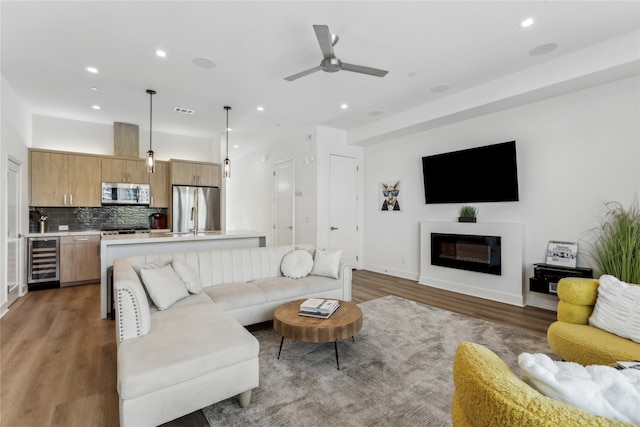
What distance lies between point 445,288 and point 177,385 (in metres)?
4.37

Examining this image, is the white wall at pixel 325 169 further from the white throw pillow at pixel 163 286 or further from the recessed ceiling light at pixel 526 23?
the recessed ceiling light at pixel 526 23

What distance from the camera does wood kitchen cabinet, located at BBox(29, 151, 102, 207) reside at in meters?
5.14

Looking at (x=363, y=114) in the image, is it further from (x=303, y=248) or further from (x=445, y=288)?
(x=445, y=288)

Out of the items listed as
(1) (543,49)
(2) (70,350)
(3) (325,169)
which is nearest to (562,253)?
(1) (543,49)

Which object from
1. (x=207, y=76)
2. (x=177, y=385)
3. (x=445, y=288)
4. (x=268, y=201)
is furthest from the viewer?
(x=268, y=201)

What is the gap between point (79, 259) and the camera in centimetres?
510

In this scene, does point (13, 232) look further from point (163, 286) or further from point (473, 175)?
point (473, 175)

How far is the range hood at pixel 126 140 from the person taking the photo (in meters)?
5.93

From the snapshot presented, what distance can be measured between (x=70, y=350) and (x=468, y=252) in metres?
5.08

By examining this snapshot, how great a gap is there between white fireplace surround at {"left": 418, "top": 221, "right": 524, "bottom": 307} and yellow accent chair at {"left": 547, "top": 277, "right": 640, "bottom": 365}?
189 cm

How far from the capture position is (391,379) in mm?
2273

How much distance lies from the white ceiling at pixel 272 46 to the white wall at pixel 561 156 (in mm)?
778

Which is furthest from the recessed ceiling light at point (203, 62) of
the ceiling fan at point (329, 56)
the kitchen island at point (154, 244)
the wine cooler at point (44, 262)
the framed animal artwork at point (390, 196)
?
the wine cooler at point (44, 262)

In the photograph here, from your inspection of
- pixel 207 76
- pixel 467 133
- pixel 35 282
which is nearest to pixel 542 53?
pixel 467 133
